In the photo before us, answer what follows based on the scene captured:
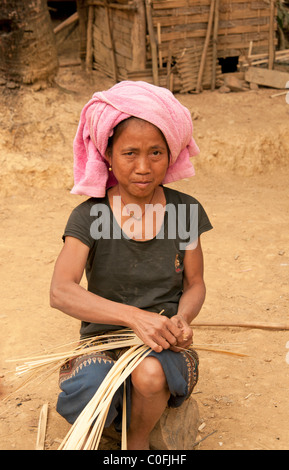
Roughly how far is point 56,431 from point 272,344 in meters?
1.40

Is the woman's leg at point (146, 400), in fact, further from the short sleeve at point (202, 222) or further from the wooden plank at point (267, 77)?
the wooden plank at point (267, 77)

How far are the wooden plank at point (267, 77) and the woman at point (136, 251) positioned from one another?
A: 540 cm

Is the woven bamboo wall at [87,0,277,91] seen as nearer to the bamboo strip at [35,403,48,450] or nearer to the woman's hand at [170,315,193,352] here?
the bamboo strip at [35,403,48,450]

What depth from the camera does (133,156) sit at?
7.64 feet

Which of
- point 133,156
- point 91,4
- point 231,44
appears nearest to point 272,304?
point 133,156

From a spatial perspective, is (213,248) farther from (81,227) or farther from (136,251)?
(81,227)

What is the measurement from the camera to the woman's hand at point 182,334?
90.1 inches

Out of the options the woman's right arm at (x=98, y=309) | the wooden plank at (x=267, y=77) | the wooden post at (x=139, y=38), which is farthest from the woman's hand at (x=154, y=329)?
the wooden plank at (x=267, y=77)

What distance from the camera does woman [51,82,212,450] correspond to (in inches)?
88.4

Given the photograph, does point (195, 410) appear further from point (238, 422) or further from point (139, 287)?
point (139, 287)

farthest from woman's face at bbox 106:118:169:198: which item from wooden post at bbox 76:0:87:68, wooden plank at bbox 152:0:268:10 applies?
wooden post at bbox 76:0:87:68

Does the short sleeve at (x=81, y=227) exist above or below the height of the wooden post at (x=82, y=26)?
above

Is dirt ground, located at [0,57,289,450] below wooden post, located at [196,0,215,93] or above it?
below

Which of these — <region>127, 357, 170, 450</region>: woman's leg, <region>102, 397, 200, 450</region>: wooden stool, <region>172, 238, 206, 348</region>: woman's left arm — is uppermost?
<region>172, 238, 206, 348</region>: woman's left arm
